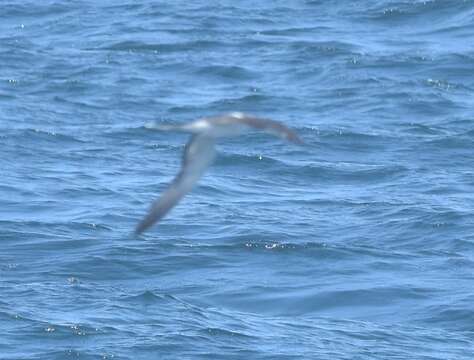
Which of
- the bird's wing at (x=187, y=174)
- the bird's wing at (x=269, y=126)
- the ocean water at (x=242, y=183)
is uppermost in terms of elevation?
the bird's wing at (x=269, y=126)

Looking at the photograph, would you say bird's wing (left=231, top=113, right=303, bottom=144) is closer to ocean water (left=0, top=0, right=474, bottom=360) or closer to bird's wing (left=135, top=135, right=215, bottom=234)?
bird's wing (left=135, top=135, right=215, bottom=234)

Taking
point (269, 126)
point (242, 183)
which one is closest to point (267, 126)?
point (269, 126)

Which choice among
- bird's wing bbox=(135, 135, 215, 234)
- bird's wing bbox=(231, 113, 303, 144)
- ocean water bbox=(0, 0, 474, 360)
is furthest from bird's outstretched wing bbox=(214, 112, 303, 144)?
ocean water bbox=(0, 0, 474, 360)

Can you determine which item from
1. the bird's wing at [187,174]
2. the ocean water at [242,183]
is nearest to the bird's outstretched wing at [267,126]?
the bird's wing at [187,174]

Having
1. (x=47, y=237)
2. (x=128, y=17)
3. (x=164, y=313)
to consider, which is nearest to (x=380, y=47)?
(x=128, y=17)

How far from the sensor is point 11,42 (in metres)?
34.2

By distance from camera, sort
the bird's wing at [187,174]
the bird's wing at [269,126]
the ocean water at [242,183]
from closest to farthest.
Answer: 1. the bird's wing at [269,126]
2. the bird's wing at [187,174]
3. the ocean water at [242,183]

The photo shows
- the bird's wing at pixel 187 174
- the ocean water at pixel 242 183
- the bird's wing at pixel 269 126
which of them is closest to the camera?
the bird's wing at pixel 269 126

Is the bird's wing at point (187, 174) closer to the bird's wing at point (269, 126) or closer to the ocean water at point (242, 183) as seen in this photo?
the bird's wing at point (269, 126)

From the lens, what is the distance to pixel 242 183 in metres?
26.7

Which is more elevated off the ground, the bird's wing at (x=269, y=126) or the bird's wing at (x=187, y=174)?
the bird's wing at (x=269, y=126)

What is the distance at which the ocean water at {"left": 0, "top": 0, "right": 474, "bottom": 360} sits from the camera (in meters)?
20.5

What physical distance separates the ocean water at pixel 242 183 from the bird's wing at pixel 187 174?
7465 millimetres

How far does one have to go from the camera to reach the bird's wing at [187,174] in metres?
11.8
